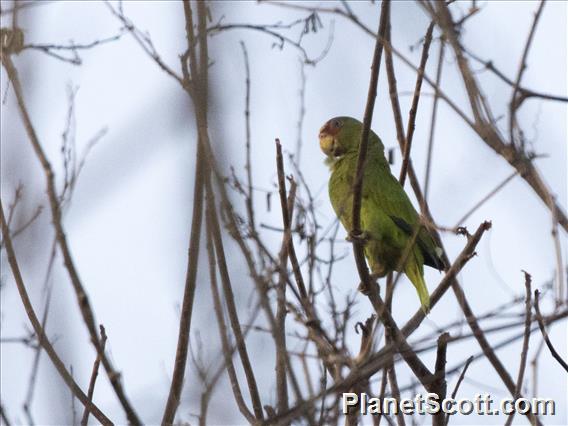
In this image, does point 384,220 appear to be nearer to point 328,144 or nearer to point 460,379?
point 328,144

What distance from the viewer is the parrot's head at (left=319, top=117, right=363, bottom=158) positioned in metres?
6.26

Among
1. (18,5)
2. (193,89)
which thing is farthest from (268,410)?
(18,5)

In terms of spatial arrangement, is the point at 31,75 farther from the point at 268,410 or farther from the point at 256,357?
the point at 268,410

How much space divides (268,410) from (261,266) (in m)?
0.58

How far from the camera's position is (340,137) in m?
6.32

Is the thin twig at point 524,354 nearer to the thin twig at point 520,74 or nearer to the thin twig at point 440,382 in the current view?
the thin twig at point 440,382

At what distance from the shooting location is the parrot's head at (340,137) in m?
6.26

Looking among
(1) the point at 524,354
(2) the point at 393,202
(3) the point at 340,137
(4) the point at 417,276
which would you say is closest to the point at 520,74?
(1) the point at 524,354

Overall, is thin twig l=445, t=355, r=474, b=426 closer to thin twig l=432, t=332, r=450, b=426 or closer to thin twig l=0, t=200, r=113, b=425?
thin twig l=432, t=332, r=450, b=426

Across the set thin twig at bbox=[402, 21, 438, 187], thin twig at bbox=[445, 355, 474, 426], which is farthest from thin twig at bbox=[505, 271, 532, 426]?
thin twig at bbox=[402, 21, 438, 187]

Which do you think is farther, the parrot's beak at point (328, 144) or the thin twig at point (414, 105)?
the parrot's beak at point (328, 144)

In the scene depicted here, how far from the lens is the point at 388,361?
8.41ft

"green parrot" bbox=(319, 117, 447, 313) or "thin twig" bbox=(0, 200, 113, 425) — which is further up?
"green parrot" bbox=(319, 117, 447, 313)

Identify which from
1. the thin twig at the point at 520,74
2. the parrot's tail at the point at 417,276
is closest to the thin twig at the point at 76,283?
the thin twig at the point at 520,74
